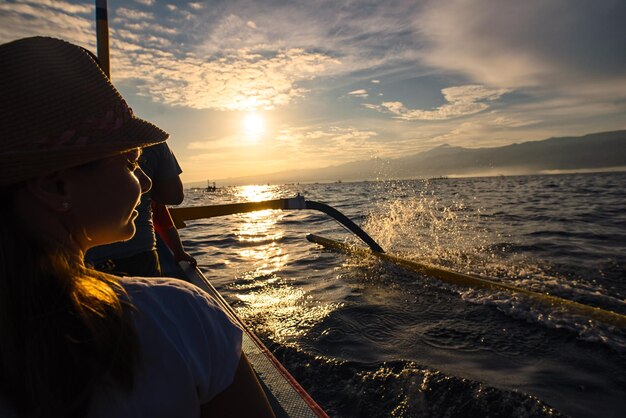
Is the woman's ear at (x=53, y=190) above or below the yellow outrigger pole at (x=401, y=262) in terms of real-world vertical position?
above

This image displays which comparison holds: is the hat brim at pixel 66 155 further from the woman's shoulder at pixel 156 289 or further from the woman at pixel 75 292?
the woman's shoulder at pixel 156 289

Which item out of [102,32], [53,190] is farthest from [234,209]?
[53,190]

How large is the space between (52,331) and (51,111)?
441 millimetres

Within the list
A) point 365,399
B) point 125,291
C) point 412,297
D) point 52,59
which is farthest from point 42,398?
point 412,297

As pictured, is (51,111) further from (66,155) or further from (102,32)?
(102,32)

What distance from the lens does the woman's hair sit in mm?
651

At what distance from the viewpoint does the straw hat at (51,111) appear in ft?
2.25

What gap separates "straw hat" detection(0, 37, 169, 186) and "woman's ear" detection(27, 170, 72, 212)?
0.14 feet

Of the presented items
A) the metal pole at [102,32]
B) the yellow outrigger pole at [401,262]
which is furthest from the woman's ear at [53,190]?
the yellow outrigger pole at [401,262]

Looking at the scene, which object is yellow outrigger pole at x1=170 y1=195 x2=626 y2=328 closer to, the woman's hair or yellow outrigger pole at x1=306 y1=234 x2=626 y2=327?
yellow outrigger pole at x1=306 y1=234 x2=626 y2=327

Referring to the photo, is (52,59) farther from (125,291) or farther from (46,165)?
(125,291)

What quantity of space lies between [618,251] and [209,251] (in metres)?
9.36

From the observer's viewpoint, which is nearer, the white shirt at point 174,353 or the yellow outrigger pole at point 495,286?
the white shirt at point 174,353

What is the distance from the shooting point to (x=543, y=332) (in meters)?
4.04
